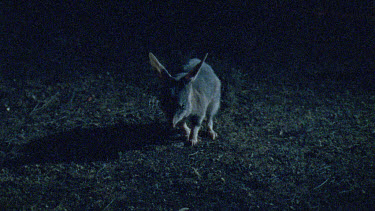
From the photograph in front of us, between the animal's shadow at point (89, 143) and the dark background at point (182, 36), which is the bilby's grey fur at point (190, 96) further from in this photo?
the dark background at point (182, 36)

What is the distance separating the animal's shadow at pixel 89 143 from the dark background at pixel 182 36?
1.62 m

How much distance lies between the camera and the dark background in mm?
6234

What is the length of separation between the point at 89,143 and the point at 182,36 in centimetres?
330

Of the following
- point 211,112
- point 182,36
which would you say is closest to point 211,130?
point 211,112

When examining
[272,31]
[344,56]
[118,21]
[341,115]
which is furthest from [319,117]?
[118,21]

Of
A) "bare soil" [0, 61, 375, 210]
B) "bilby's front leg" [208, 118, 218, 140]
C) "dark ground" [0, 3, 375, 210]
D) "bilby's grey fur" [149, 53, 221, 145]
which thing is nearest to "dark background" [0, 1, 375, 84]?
"dark ground" [0, 3, 375, 210]

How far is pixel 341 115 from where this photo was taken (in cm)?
505

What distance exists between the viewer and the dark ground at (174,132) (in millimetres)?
3668

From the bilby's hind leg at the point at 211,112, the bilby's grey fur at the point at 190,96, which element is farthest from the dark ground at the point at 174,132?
the bilby's grey fur at the point at 190,96

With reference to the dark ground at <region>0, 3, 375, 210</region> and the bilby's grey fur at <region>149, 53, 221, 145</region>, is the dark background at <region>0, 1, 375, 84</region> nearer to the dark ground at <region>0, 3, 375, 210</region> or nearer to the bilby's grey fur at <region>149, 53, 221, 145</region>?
the dark ground at <region>0, 3, 375, 210</region>

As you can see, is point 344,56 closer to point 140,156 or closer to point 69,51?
point 140,156

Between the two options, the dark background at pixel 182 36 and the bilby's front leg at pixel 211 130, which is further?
the dark background at pixel 182 36

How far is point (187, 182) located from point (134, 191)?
2.04ft

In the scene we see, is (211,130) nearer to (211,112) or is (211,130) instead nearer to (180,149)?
(211,112)
